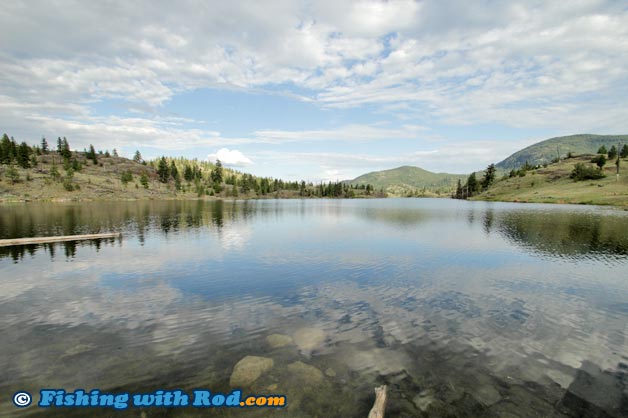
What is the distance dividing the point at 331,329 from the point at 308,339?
1.99m

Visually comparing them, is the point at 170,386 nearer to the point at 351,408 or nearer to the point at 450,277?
the point at 351,408

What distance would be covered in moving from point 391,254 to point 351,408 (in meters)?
31.0

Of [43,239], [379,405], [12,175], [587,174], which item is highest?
[12,175]

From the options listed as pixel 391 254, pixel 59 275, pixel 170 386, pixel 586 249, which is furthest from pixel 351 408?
pixel 586 249

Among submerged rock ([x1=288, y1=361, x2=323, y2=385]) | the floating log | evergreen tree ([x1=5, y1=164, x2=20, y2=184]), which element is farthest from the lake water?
evergreen tree ([x1=5, y1=164, x2=20, y2=184])

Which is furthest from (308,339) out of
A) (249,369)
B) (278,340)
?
(249,369)

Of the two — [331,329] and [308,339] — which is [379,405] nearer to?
[308,339]

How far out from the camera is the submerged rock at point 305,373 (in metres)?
13.9

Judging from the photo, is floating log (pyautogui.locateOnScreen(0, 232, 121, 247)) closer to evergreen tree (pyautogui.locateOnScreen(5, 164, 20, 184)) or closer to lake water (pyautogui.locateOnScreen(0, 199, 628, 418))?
lake water (pyautogui.locateOnScreen(0, 199, 628, 418))

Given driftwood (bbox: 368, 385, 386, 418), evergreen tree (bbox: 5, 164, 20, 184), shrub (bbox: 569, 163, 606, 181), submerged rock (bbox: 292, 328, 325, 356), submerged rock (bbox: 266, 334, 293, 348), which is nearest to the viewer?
driftwood (bbox: 368, 385, 386, 418)

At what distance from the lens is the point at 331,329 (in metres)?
19.1

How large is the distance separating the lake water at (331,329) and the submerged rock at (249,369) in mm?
273

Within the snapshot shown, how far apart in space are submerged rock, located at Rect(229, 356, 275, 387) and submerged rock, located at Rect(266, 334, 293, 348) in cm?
156

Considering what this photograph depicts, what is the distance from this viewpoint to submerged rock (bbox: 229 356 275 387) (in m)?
13.8
